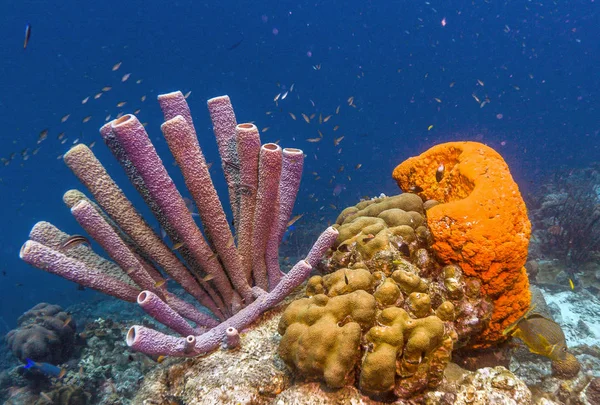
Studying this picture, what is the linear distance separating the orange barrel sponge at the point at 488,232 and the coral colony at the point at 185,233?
93 centimetres

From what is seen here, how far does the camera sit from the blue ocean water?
33.8m

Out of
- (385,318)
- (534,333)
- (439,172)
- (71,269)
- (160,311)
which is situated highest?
(439,172)

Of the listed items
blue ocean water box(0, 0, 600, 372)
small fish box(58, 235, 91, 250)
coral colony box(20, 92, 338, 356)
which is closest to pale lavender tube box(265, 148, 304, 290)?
coral colony box(20, 92, 338, 356)

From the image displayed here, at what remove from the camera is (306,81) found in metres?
63.5

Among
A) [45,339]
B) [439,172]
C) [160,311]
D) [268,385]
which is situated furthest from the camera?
[45,339]

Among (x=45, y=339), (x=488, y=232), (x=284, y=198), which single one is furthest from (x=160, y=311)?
(x=45, y=339)

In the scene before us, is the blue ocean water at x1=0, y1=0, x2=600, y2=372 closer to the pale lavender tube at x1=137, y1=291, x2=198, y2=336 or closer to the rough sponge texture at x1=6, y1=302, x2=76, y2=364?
the rough sponge texture at x1=6, y1=302, x2=76, y2=364

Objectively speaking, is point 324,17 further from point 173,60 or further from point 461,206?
point 461,206

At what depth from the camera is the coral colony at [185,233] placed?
98.2 inches

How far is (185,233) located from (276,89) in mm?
59055

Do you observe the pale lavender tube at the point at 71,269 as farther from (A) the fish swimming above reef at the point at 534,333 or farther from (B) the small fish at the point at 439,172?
(A) the fish swimming above reef at the point at 534,333

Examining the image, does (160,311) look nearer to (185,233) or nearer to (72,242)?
(185,233)

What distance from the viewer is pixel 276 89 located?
58188 millimetres

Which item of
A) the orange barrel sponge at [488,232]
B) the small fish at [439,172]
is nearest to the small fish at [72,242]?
the orange barrel sponge at [488,232]
